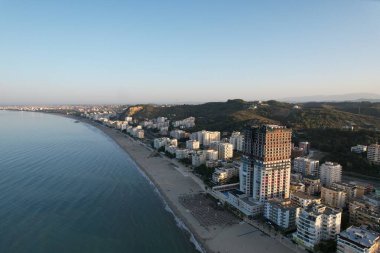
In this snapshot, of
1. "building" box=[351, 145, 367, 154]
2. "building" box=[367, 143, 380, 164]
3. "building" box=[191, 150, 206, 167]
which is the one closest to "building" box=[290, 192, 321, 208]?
"building" box=[191, 150, 206, 167]

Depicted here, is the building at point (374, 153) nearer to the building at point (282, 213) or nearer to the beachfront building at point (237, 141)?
the beachfront building at point (237, 141)

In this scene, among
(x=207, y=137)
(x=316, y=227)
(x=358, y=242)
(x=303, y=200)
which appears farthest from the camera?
(x=207, y=137)

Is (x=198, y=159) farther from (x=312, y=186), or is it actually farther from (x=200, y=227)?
(x=200, y=227)

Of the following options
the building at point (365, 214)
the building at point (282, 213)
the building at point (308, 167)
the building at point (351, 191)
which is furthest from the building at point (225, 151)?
the building at point (365, 214)

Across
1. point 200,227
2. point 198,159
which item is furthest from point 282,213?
point 198,159

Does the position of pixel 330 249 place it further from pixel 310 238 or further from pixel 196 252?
pixel 196 252

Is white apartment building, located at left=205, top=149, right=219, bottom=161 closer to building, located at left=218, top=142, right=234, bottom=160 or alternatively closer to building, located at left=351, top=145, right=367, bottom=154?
building, located at left=218, top=142, right=234, bottom=160
